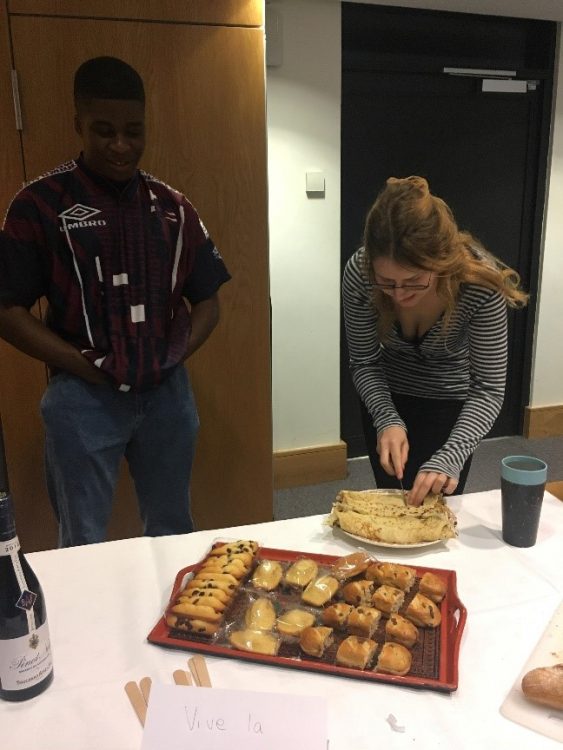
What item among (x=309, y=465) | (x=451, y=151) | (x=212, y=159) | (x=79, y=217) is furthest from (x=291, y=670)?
(x=451, y=151)

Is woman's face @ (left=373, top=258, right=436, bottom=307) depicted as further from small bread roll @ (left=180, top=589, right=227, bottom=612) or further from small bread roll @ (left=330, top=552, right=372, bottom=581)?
small bread roll @ (left=180, top=589, right=227, bottom=612)

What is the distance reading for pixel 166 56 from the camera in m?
2.12

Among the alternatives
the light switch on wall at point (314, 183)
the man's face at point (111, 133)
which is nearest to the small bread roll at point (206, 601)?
the man's face at point (111, 133)

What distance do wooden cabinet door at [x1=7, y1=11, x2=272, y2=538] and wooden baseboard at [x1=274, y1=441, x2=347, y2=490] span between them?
0.71 meters

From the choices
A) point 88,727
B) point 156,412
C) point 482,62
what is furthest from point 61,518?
point 482,62

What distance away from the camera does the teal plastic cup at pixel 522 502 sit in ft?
3.91

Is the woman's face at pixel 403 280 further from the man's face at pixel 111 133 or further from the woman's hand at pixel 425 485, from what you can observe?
the man's face at pixel 111 133

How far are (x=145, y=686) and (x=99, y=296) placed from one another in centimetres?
106

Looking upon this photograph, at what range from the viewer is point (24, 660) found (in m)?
0.83

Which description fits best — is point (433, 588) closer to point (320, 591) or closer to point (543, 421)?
point (320, 591)

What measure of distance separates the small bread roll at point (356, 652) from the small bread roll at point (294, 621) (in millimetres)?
66

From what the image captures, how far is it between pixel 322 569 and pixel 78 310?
3.18ft

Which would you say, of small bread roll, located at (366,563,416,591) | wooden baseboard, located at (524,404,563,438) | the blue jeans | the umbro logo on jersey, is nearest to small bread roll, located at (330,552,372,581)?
small bread roll, located at (366,563,416,591)

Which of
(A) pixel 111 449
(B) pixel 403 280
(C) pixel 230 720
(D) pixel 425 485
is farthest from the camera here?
(A) pixel 111 449
